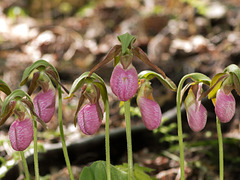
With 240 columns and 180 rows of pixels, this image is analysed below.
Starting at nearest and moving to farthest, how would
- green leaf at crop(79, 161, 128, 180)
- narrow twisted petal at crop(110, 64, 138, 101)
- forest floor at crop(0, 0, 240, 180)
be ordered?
1. narrow twisted petal at crop(110, 64, 138, 101)
2. green leaf at crop(79, 161, 128, 180)
3. forest floor at crop(0, 0, 240, 180)

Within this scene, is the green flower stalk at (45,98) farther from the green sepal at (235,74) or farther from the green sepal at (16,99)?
the green sepal at (235,74)

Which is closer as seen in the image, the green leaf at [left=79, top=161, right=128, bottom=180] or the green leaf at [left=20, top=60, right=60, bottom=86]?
the green leaf at [left=20, top=60, right=60, bottom=86]

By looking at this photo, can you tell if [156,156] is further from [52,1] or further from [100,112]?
[52,1]

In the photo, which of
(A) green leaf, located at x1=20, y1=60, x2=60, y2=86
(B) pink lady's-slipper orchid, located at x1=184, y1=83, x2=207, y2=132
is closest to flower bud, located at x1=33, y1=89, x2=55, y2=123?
(A) green leaf, located at x1=20, y1=60, x2=60, y2=86

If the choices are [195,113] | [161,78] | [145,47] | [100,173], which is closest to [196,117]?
[195,113]

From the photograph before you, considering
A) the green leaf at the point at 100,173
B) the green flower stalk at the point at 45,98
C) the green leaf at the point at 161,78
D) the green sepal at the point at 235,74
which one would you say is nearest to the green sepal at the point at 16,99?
the green flower stalk at the point at 45,98

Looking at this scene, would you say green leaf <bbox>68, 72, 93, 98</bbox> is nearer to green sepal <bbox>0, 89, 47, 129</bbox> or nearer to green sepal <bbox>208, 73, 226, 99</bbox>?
green sepal <bbox>0, 89, 47, 129</bbox>

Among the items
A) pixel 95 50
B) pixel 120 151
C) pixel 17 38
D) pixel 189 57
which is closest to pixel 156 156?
pixel 120 151
